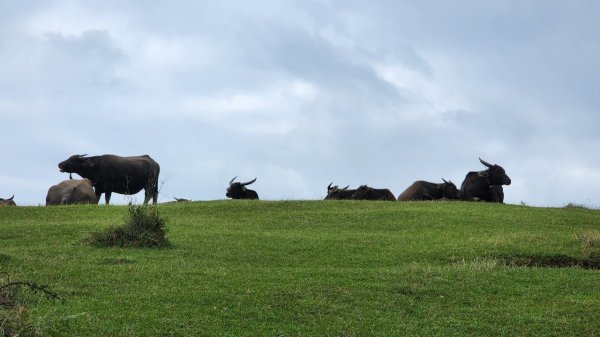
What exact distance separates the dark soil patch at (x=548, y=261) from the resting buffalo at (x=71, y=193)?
59.5 feet

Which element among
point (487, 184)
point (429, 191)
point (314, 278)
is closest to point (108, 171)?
point (429, 191)

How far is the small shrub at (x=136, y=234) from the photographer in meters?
18.1

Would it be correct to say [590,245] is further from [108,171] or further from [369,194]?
[108,171]

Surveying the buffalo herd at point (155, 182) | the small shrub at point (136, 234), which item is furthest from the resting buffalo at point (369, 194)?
the small shrub at point (136, 234)

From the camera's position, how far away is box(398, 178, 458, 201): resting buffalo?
35594 mm

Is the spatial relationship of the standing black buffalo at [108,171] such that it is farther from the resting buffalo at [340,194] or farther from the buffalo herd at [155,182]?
the resting buffalo at [340,194]

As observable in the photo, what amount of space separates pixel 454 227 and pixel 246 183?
1731 cm

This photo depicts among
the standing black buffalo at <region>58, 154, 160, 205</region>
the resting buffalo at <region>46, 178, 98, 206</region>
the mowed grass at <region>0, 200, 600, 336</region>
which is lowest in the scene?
the mowed grass at <region>0, 200, 600, 336</region>

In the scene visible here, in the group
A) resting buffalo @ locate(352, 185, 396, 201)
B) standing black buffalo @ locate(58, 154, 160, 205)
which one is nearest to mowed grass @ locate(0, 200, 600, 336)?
resting buffalo @ locate(352, 185, 396, 201)

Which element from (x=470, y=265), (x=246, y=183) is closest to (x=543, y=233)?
(x=470, y=265)

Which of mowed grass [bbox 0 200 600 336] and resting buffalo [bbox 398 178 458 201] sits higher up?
resting buffalo [bbox 398 178 458 201]

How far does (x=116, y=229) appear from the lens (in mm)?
18531

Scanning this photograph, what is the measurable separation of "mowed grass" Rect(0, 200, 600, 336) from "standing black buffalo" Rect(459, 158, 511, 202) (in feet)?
37.0

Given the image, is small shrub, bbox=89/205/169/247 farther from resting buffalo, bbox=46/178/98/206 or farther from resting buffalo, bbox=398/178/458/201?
resting buffalo, bbox=398/178/458/201
